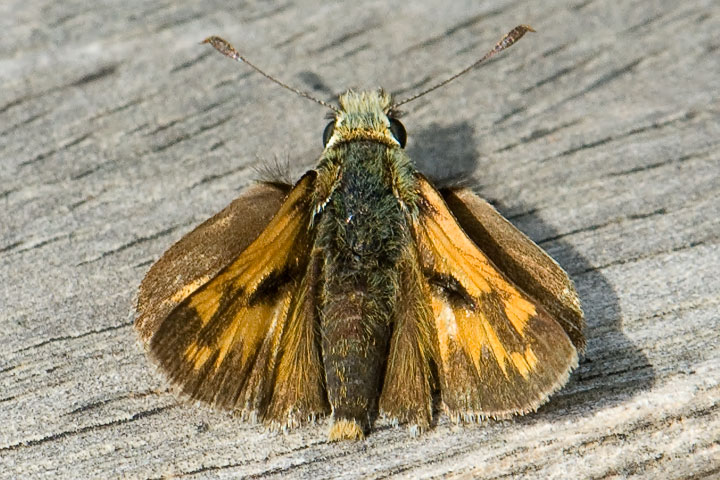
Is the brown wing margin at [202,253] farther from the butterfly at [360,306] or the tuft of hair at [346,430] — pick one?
the tuft of hair at [346,430]

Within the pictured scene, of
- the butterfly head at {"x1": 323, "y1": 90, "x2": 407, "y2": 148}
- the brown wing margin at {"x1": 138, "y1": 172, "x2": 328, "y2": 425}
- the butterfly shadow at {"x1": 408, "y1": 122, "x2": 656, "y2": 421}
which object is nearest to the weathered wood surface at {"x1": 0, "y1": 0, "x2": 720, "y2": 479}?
the butterfly shadow at {"x1": 408, "y1": 122, "x2": 656, "y2": 421}

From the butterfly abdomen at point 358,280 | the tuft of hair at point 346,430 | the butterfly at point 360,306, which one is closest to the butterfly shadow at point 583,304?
the butterfly at point 360,306

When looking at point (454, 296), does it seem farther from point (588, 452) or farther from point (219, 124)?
point (219, 124)

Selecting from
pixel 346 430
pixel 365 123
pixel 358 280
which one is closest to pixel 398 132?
pixel 365 123

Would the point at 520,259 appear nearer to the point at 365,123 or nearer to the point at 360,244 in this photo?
the point at 360,244

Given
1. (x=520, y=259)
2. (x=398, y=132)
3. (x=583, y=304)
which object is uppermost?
(x=398, y=132)
